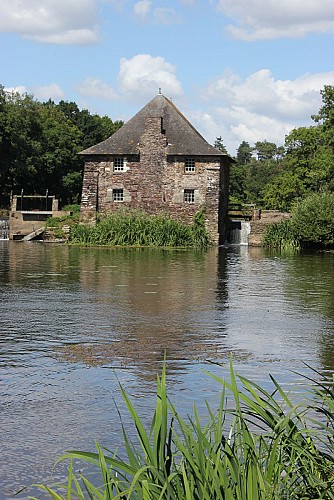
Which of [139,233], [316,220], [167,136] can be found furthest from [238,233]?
[139,233]

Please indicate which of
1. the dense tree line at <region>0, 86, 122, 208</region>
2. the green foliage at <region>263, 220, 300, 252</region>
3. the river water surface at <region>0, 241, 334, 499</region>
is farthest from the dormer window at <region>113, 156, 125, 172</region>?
the river water surface at <region>0, 241, 334, 499</region>

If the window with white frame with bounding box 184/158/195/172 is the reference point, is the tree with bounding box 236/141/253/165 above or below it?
above

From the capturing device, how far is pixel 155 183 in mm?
50469

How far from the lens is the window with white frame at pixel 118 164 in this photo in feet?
167

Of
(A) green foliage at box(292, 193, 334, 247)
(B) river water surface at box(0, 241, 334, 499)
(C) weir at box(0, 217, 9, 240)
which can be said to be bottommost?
(B) river water surface at box(0, 241, 334, 499)

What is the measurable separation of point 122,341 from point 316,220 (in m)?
32.1

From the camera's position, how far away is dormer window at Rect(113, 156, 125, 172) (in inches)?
1999

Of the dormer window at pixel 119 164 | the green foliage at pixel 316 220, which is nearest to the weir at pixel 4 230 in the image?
the dormer window at pixel 119 164

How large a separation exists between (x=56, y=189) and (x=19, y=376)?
6025 centimetres

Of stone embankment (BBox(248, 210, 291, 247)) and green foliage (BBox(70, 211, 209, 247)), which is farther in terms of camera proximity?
stone embankment (BBox(248, 210, 291, 247))

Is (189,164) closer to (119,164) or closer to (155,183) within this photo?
(155,183)

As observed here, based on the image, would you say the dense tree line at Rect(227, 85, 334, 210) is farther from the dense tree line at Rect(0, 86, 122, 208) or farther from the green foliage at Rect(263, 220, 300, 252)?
the dense tree line at Rect(0, 86, 122, 208)

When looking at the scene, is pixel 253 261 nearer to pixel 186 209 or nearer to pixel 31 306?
pixel 186 209

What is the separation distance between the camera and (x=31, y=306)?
61.2 ft
